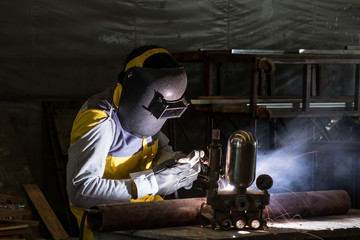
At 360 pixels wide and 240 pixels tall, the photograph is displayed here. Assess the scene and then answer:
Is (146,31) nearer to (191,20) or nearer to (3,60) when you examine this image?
(191,20)

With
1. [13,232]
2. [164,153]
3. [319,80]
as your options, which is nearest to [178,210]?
[164,153]

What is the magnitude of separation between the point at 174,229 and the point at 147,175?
2.00 feet

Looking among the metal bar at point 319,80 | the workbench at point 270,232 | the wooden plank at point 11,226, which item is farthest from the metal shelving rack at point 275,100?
the wooden plank at point 11,226

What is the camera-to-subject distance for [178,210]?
315 cm

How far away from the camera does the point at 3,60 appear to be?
584 cm

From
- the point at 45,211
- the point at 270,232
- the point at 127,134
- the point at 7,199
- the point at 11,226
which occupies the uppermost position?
the point at 127,134

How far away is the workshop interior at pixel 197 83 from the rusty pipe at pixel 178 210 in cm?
3

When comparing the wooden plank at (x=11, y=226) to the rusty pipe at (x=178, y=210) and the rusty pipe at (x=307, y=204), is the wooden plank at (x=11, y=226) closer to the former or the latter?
the rusty pipe at (x=178, y=210)

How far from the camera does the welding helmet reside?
139 inches

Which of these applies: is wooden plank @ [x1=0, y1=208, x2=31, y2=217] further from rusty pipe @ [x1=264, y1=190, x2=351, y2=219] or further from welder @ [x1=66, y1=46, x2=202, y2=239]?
rusty pipe @ [x1=264, y1=190, x2=351, y2=219]

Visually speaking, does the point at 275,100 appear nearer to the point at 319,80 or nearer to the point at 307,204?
the point at 319,80

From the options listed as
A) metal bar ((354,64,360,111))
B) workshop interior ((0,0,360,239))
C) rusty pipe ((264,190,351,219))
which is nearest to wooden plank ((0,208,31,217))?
workshop interior ((0,0,360,239))

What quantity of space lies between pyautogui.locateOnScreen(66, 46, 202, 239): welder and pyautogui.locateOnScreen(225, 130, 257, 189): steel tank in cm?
55

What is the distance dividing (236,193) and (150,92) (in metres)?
0.83
